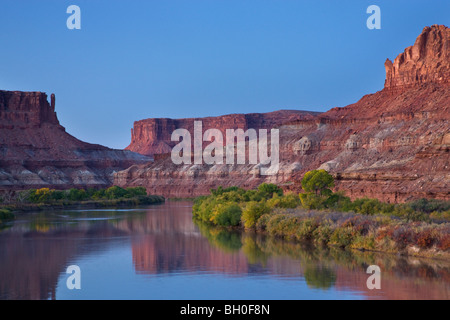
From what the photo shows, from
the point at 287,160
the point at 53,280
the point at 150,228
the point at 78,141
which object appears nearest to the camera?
the point at 53,280

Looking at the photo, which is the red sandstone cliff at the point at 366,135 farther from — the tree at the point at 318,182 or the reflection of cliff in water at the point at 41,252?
the reflection of cliff in water at the point at 41,252

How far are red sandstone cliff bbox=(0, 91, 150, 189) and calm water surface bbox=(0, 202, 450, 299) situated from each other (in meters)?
97.7

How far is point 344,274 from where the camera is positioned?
23500 mm

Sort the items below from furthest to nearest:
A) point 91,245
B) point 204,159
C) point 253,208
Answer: point 204,159 < point 253,208 < point 91,245

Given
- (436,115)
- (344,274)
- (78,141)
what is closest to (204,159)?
(78,141)

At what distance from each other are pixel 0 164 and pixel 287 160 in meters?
61.9

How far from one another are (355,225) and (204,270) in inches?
331

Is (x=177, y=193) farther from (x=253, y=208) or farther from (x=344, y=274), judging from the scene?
(x=344, y=274)

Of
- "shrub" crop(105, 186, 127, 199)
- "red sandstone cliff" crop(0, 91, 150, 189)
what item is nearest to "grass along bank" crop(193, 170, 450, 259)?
"shrub" crop(105, 186, 127, 199)

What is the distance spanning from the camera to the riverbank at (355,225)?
1020 inches

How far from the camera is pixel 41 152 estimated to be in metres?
144

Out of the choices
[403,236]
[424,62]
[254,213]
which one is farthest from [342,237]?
[424,62]

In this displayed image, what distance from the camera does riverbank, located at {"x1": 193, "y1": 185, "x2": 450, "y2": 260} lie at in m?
25.9

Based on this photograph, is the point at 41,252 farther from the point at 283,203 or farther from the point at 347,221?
the point at 283,203
